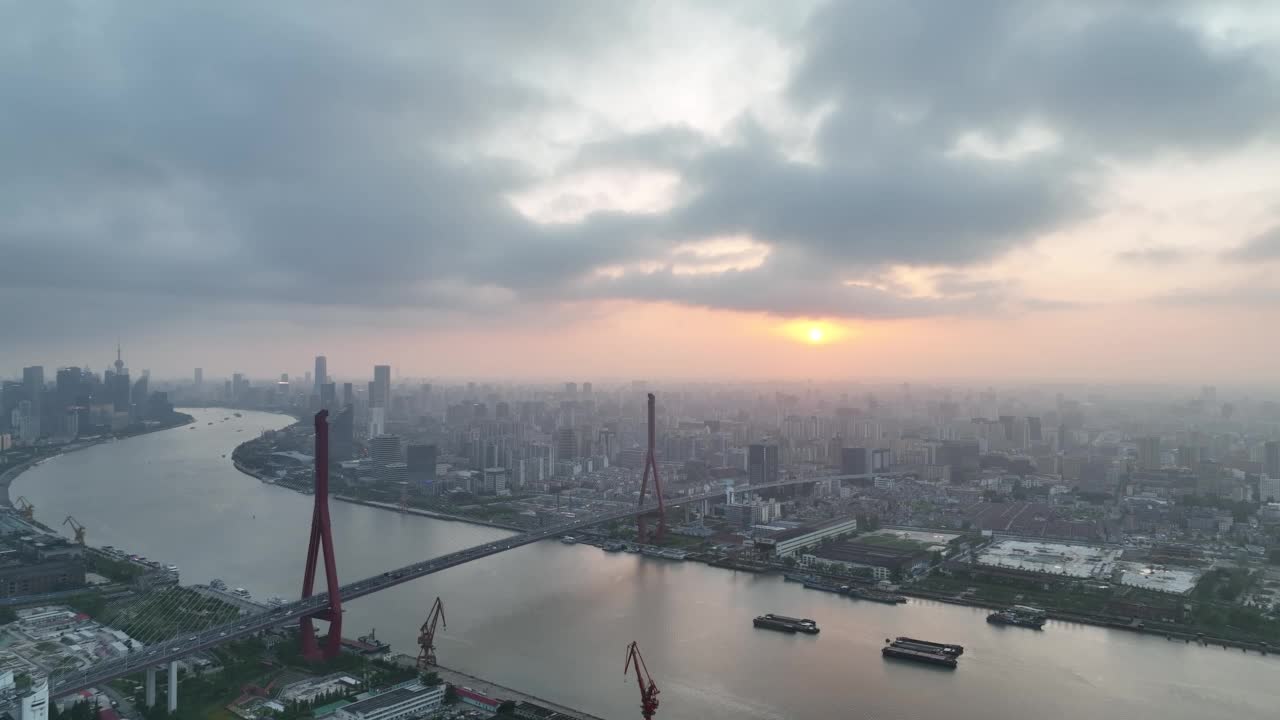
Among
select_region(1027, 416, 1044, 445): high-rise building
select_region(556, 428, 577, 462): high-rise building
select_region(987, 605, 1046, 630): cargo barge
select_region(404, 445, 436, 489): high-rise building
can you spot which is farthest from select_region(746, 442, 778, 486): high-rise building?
select_region(987, 605, 1046, 630): cargo barge

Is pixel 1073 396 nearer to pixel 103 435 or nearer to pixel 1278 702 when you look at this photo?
pixel 1278 702

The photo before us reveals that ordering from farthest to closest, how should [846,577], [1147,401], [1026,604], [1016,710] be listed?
[1147,401], [846,577], [1026,604], [1016,710]

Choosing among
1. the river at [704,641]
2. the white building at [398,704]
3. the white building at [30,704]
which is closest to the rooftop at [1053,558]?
the river at [704,641]

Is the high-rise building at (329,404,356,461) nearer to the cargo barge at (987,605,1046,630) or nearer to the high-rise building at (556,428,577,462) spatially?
the high-rise building at (556,428,577,462)

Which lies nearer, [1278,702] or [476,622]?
[1278,702]

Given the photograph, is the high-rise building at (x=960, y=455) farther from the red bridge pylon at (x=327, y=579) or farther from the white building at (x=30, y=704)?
the white building at (x=30, y=704)

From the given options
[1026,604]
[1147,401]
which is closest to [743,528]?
[1026,604]
